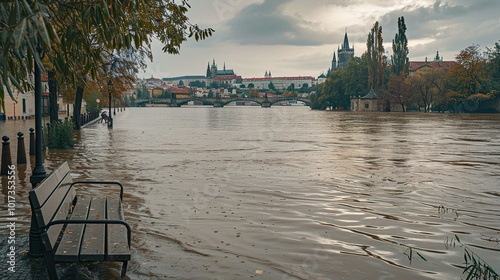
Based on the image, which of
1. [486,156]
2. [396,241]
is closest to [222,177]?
[396,241]

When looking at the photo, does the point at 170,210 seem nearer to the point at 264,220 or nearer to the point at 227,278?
the point at 264,220

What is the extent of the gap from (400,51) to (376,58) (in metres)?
5.14

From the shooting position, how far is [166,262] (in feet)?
20.9

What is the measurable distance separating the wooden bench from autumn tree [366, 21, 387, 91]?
10125 centimetres

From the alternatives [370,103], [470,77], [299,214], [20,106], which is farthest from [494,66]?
[299,214]

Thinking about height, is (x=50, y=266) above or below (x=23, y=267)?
above

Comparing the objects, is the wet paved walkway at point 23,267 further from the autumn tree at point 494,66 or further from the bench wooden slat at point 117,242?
the autumn tree at point 494,66

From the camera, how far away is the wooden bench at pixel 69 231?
4.99 meters

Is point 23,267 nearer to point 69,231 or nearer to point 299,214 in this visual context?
point 69,231

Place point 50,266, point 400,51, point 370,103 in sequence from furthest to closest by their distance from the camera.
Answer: point 370,103
point 400,51
point 50,266

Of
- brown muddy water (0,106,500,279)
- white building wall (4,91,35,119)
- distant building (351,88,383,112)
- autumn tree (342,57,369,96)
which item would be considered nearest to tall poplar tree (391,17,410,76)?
distant building (351,88,383,112)

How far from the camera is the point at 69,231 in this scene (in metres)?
5.74

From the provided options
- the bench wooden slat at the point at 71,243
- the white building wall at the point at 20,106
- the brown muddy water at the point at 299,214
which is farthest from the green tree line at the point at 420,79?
the bench wooden slat at the point at 71,243

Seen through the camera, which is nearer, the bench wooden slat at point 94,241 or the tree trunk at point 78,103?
the bench wooden slat at point 94,241
